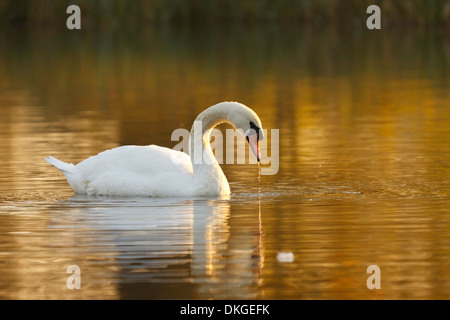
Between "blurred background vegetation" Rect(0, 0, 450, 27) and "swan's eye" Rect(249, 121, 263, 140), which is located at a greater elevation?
"blurred background vegetation" Rect(0, 0, 450, 27)

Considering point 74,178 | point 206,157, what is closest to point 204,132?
point 206,157

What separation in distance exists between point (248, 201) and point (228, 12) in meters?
34.6

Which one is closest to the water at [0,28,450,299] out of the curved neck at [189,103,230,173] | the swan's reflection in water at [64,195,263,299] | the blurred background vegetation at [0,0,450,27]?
the swan's reflection in water at [64,195,263,299]

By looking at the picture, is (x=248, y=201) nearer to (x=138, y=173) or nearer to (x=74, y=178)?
(x=138, y=173)

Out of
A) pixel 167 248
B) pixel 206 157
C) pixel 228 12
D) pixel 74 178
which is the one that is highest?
pixel 228 12

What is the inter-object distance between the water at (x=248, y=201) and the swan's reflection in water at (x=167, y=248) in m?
0.02

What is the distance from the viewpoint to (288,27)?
5072cm

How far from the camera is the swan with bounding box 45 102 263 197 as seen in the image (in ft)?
35.4

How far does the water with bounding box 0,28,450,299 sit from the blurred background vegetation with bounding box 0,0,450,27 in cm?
1242

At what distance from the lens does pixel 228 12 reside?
44719 millimetres

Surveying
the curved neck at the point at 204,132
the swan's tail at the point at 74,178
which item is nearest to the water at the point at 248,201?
the swan's tail at the point at 74,178

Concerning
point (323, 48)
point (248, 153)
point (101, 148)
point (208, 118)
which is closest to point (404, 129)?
point (248, 153)

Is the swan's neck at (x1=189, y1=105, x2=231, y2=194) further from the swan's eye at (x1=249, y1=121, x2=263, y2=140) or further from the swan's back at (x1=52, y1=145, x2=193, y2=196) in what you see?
the swan's eye at (x1=249, y1=121, x2=263, y2=140)

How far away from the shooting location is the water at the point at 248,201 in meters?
7.55
